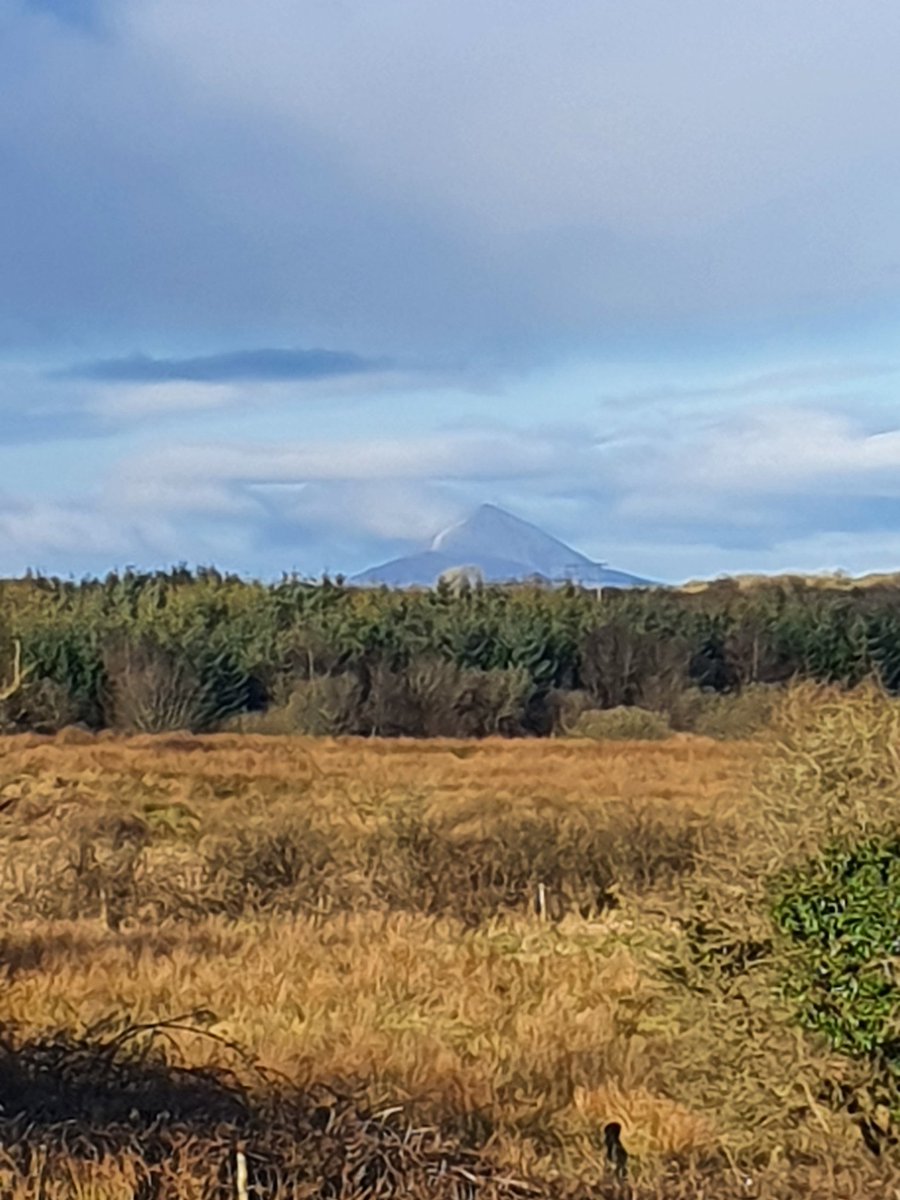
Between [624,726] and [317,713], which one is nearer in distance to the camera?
[624,726]

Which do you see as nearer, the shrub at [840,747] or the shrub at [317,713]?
the shrub at [840,747]

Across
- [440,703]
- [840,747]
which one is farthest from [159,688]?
[840,747]

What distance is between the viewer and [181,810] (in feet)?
81.7

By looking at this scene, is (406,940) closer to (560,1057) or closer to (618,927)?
(618,927)

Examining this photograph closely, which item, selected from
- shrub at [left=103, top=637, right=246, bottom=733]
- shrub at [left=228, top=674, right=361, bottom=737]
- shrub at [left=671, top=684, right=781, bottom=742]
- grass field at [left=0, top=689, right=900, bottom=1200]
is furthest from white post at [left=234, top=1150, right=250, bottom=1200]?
shrub at [left=103, top=637, right=246, bottom=733]

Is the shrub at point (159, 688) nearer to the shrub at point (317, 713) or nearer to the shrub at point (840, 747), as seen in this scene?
the shrub at point (317, 713)

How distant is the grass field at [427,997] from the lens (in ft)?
24.5

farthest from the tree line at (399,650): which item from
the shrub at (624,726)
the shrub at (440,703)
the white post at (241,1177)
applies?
the white post at (241,1177)

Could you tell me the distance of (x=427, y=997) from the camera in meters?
13.6

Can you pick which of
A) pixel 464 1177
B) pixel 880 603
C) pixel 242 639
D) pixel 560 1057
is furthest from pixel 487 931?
pixel 880 603

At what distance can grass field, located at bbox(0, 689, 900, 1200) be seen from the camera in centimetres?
745

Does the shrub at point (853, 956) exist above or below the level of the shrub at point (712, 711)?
below

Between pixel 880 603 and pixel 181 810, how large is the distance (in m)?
39.3

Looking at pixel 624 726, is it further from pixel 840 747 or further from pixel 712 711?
pixel 840 747
